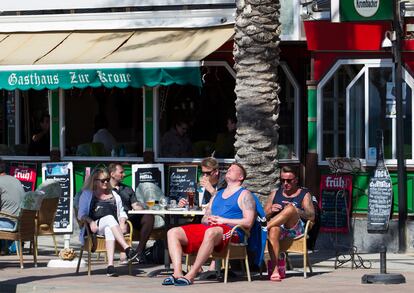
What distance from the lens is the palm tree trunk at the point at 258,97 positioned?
684 inches

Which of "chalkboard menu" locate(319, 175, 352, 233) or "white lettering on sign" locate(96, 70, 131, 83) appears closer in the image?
"chalkboard menu" locate(319, 175, 352, 233)

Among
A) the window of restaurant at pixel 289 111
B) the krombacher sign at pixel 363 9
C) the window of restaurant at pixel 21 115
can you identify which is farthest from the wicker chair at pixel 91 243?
the window of restaurant at pixel 21 115

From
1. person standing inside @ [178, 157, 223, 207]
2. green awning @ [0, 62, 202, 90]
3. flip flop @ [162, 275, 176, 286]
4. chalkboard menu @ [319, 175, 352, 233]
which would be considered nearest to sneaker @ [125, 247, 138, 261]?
person standing inside @ [178, 157, 223, 207]

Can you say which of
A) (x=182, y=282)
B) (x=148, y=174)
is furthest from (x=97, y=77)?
(x=182, y=282)

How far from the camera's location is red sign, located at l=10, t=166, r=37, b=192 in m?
22.3

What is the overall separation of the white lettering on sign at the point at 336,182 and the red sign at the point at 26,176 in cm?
533

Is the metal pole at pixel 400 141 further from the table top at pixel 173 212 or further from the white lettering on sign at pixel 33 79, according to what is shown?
the white lettering on sign at pixel 33 79

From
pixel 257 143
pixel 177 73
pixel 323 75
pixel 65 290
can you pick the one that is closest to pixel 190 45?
pixel 177 73

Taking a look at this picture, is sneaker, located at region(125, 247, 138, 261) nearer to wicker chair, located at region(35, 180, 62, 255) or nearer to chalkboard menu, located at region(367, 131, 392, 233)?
wicker chair, located at region(35, 180, 62, 255)

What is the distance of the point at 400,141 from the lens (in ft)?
63.0

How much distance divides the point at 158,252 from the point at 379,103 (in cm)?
441

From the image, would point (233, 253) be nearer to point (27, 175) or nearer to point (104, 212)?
point (104, 212)

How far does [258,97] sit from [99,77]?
13.6ft

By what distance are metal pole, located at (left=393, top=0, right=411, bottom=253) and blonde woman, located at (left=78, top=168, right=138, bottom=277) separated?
14.6 ft
